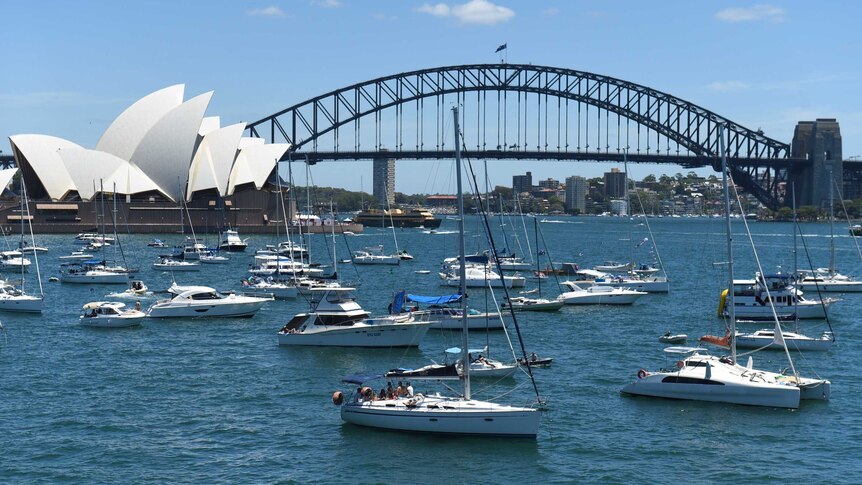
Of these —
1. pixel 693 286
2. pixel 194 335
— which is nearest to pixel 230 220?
pixel 693 286

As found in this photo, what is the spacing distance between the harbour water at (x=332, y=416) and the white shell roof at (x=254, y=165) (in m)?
76.3

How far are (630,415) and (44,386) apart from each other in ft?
51.2

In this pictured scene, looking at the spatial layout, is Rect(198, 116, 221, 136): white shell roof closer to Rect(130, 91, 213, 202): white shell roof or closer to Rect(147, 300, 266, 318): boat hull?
Rect(130, 91, 213, 202): white shell roof

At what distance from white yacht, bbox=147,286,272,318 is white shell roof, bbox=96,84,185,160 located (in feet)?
224

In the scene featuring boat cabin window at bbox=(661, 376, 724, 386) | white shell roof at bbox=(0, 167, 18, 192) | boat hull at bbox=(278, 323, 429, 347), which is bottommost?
boat cabin window at bbox=(661, 376, 724, 386)

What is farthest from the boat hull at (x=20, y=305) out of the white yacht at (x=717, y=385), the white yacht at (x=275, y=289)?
the white yacht at (x=717, y=385)

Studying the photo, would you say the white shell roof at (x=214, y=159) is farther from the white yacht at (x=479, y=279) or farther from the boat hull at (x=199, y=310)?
the boat hull at (x=199, y=310)

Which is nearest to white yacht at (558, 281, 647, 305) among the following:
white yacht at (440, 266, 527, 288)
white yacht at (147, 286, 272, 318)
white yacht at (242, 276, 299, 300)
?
white yacht at (440, 266, 527, 288)

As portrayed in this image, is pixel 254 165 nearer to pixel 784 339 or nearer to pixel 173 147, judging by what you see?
pixel 173 147

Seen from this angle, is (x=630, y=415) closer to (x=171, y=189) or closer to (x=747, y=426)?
(x=747, y=426)

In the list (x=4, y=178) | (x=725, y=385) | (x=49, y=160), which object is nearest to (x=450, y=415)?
(x=725, y=385)

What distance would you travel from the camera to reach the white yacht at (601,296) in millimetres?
51375

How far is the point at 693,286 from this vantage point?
64875 millimetres

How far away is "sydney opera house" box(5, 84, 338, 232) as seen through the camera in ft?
368
